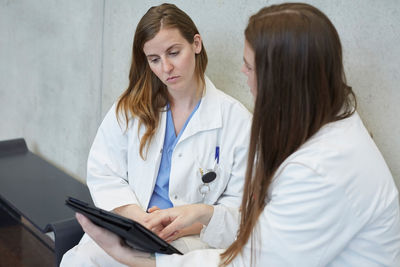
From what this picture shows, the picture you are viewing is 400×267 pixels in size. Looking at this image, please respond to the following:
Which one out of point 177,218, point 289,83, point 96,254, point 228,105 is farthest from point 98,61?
point 289,83

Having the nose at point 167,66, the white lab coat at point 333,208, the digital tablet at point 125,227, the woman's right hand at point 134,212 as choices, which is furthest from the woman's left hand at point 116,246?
the nose at point 167,66

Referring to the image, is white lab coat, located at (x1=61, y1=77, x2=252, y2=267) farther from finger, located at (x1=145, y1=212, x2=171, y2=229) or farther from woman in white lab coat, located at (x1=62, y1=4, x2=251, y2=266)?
finger, located at (x1=145, y1=212, x2=171, y2=229)

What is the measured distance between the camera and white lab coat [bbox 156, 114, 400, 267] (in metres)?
1.12

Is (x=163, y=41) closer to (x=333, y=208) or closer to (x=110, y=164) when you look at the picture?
(x=110, y=164)

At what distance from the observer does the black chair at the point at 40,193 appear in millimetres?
2041

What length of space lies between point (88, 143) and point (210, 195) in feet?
4.24

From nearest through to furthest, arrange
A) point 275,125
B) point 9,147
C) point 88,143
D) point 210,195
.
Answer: point 275,125
point 210,195
point 88,143
point 9,147

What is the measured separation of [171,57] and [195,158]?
412 millimetres

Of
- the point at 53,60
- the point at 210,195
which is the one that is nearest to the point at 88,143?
the point at 53,60

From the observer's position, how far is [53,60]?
312cm

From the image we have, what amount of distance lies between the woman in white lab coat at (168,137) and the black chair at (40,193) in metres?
0.19

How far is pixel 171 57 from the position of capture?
1783 millimetres

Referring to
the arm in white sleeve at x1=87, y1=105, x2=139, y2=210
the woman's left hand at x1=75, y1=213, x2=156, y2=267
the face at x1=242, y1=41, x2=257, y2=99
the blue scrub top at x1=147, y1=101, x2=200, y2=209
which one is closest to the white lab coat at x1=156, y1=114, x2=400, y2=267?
the face at x1=242, y1=41, x2=257, y2=99

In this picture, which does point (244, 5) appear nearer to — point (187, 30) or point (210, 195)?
point (187, 30)
